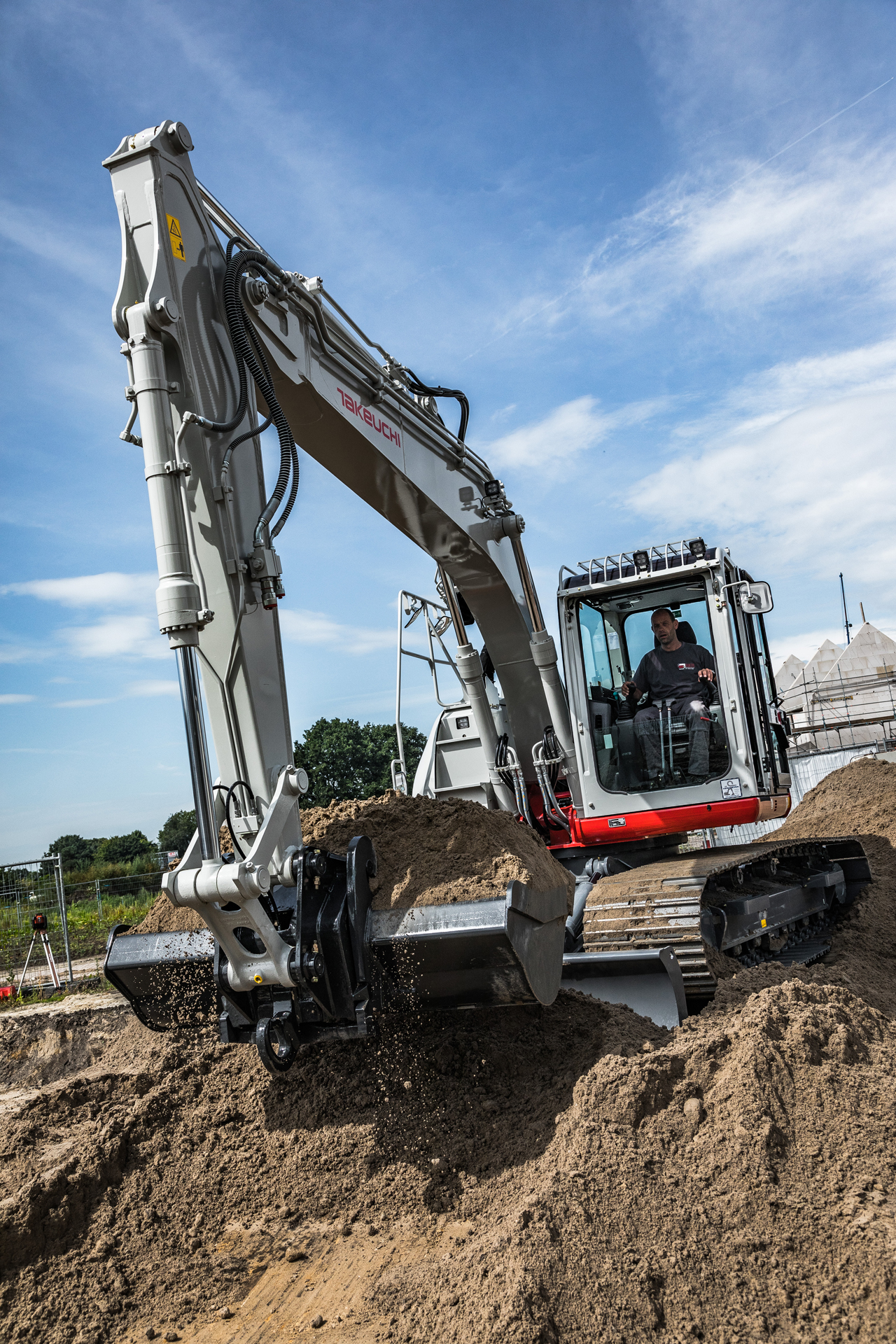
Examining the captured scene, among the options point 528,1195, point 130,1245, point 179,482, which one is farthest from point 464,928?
point 179,482

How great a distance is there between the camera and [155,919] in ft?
13.3

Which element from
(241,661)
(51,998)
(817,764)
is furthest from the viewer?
(817,764)

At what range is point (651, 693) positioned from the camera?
6.47 metres

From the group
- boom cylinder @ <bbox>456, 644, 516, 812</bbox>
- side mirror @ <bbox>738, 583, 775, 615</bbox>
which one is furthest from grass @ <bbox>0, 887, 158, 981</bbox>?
side mirror @ <bbox>738, 583, 775, 615</bbox>

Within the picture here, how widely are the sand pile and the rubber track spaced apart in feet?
2.08

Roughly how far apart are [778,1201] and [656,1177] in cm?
39

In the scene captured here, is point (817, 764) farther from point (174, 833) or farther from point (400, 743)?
point (174, 833)

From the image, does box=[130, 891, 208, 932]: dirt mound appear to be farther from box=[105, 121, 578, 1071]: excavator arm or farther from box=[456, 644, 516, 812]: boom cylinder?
box=[456, 644, 516, 812]: boom cylinder

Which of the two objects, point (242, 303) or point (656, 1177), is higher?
point (242, 303)

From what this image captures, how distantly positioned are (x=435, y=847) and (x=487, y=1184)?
49.8 inches

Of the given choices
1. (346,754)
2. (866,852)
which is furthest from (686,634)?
(346,754)

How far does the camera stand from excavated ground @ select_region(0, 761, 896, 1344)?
9.41ft

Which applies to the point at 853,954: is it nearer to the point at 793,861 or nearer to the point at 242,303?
the point at 793,861

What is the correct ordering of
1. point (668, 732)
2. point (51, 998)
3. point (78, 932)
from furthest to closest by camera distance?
point (78, 932) → point (51, 998) → point (668, 732)
